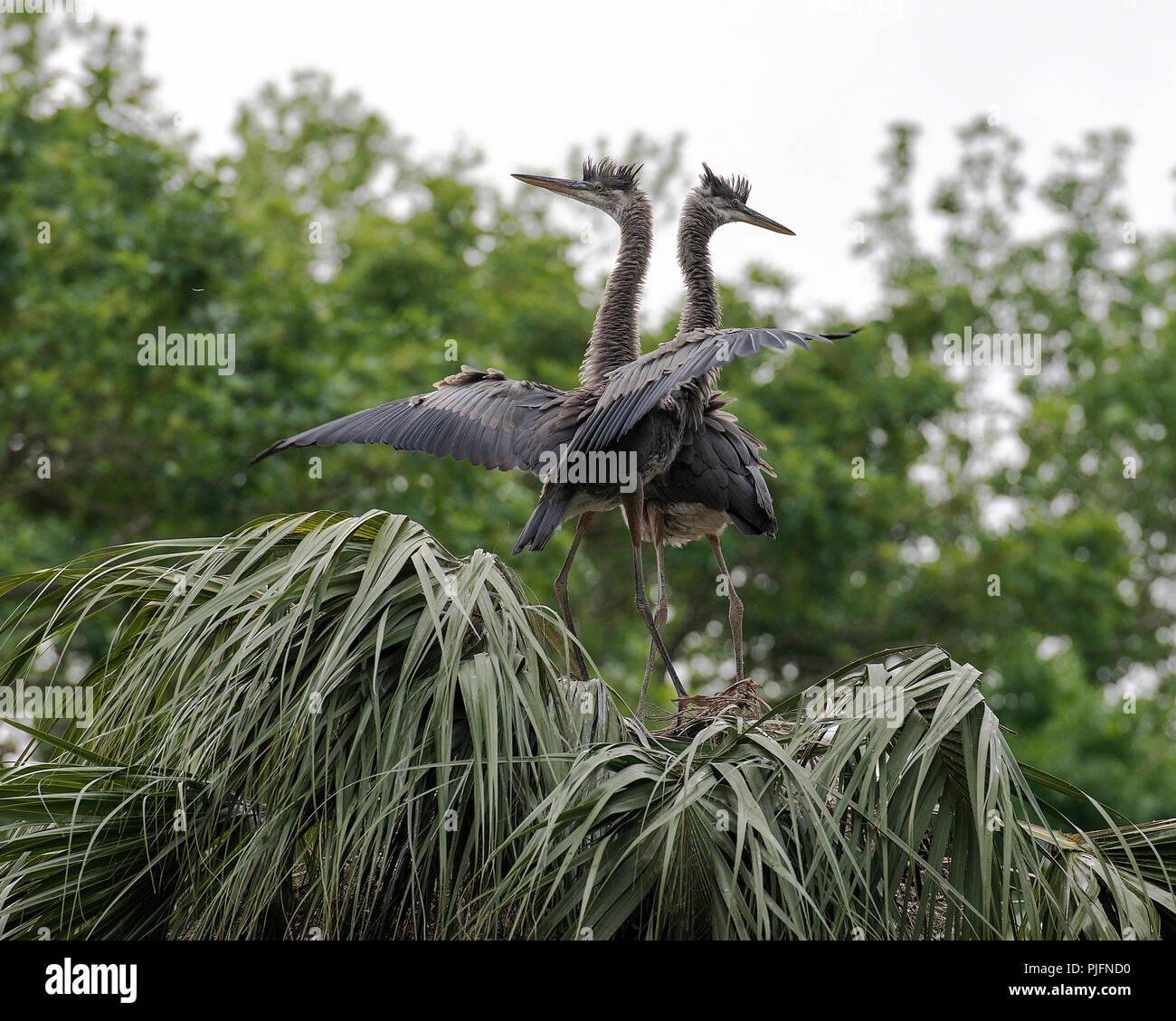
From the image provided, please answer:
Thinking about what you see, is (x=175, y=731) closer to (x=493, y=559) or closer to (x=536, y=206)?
(x=493, y=559)

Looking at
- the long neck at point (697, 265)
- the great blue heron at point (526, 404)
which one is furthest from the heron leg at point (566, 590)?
the long neck at point (697, 265)

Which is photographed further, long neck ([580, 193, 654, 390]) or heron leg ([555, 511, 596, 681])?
long neck ([580, 193, 654, 390])

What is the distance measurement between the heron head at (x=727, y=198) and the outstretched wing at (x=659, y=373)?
108 cm

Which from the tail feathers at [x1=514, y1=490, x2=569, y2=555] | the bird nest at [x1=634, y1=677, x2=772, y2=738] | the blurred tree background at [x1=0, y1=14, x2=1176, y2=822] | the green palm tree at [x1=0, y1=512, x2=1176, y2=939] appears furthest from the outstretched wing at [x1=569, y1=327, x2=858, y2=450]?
the blurred tree background at [x1=0, y1=14, x2=1176, y2=822]

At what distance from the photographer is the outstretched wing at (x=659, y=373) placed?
3711 millimetres

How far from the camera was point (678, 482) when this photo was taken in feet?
15.9

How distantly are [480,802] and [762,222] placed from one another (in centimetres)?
300

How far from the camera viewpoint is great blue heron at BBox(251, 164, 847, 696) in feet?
13.5

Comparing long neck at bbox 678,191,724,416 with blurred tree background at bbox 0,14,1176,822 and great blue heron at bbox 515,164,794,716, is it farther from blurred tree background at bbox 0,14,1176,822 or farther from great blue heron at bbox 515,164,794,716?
blurred tree background at bbox 0,14,1176,822

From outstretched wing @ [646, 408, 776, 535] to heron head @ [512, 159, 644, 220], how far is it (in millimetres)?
919

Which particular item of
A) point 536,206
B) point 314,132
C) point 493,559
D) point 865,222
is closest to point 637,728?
point 493,559

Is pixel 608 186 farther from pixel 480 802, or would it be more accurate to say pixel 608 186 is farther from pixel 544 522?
pixel 480 802

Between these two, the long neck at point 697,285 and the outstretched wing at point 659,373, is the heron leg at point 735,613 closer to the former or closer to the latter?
the long neck at point 697,285
